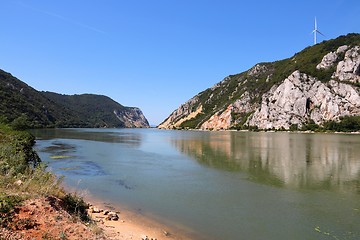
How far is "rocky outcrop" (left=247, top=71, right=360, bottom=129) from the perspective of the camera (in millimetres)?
139500

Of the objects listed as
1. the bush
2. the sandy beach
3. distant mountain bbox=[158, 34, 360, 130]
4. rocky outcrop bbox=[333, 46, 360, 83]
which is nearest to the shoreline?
the sandy beach

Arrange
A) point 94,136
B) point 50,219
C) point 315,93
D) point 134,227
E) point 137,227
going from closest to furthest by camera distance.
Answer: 1. point 50,219
2. point 134,227
3. point 137,227
4. point 94,136
5. point 315,93

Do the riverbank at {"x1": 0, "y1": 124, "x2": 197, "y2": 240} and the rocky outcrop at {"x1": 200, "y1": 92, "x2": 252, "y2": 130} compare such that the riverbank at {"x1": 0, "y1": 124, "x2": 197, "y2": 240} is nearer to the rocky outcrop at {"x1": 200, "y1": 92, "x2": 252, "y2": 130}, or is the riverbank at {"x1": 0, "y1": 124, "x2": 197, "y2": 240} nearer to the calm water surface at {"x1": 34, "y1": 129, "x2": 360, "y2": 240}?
the calm water surface at {"x1": 34, "y1": 129, "x2": 360, "y2": 240}

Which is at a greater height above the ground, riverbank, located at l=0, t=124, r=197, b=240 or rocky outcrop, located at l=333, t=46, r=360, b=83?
rocky outcrop, located at l=333, t=46, r=360, b=83

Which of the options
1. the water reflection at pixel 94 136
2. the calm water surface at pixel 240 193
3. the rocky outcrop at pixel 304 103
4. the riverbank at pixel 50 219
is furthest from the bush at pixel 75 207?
the rocky outcrop at pixel 304 103

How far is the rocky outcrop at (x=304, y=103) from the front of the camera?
13950cm

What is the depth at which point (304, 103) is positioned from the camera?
153m

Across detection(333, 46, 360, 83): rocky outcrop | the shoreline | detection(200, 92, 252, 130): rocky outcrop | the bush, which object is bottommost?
the shoreline

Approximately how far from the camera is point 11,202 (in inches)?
353

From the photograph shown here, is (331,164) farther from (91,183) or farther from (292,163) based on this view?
(91,183)

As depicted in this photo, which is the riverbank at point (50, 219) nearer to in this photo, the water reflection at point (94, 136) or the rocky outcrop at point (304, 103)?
the water reflection at point (94, 136)

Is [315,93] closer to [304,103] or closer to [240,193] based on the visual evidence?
[304,103]

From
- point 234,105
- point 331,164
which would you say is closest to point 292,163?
point 331,164

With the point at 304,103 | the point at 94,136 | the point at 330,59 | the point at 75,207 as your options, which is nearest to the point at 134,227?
the point at 75,207
